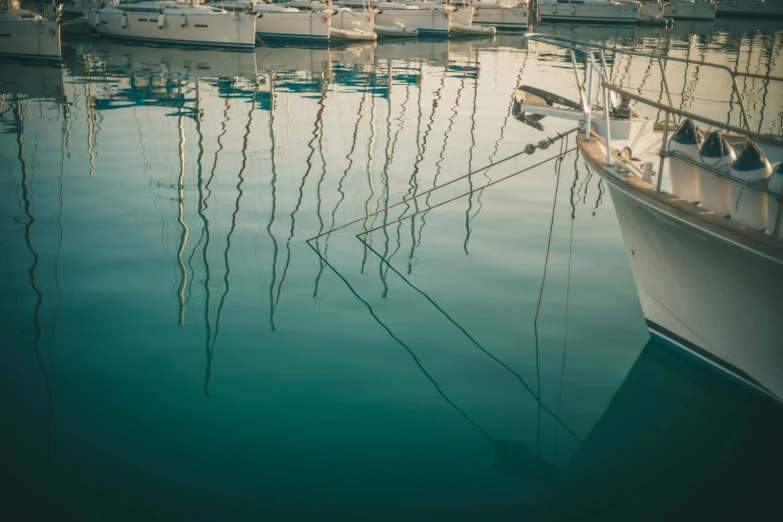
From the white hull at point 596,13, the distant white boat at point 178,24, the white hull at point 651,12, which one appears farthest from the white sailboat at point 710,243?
the white hull at point 651,12

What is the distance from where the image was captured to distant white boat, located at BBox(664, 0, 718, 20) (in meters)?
62.1

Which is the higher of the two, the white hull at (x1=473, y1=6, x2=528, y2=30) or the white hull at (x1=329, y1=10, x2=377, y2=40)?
the white hull at (x1=473, y1=6, x2=528, y2=30)

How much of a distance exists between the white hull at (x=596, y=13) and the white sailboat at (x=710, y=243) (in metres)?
51.1

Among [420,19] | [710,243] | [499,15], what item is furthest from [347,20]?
[710,243]

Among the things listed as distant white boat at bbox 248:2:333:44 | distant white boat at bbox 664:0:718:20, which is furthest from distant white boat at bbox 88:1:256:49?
distant white boat at bbox 664:0:718:20

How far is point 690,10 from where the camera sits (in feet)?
206

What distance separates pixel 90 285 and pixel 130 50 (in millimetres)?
26577

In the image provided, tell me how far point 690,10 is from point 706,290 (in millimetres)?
65032

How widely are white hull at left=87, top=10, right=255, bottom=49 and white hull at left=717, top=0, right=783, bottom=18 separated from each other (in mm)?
54220

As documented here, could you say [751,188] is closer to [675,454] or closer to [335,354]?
[675,454]

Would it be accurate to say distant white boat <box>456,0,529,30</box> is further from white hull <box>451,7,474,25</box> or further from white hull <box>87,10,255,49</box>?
white hull <box>87,10,255,49</box>

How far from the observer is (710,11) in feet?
204

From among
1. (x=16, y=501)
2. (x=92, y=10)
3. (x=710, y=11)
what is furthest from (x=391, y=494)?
(x=710, y=11)

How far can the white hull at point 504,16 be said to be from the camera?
47.4 m
